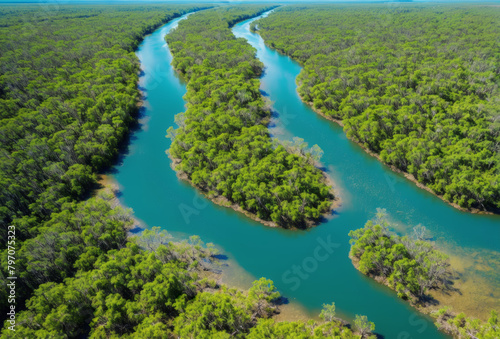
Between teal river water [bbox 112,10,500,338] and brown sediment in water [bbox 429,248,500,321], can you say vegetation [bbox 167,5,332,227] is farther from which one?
brown sediment in water [bbox 429,248,500,321]

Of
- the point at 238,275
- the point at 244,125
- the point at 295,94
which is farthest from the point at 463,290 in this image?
the point at 295,94

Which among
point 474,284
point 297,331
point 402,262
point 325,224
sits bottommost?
point 474,284

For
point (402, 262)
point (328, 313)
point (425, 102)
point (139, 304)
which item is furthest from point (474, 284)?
point (425, 102)

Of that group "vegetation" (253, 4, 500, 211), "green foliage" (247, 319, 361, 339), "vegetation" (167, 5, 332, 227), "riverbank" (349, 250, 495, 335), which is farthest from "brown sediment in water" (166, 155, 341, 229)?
"green foliage" (247, 319, 361, 339)

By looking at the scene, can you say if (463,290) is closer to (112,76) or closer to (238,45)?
(112,76)

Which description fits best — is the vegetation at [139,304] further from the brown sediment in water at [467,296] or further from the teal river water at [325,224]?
the brown sediment in water at [467,296]

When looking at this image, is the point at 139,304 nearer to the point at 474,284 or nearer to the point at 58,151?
the point at 58,151
